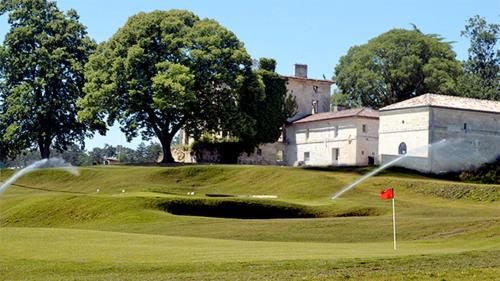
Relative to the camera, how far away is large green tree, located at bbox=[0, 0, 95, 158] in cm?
9275

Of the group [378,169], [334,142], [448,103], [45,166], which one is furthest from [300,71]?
[378,169]

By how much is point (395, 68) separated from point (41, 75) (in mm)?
42184

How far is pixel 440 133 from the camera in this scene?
79438 mm

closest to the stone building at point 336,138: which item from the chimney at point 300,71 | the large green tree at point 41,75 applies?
the chimney at point 300,71

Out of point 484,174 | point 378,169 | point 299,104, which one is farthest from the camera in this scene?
point 299,104

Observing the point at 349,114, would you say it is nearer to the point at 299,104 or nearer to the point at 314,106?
the point at 299,104

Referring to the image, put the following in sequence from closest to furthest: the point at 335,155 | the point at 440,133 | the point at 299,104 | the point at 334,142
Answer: the point at 440,133 < the point at 335,155 < the point at 334,142 < the point at 299,104

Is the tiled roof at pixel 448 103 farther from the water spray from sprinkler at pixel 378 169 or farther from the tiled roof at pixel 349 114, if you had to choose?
the tiled roof at pixel 349 114

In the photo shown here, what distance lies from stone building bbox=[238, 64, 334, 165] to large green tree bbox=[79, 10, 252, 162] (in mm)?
10429

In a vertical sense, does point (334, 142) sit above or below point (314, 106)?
below

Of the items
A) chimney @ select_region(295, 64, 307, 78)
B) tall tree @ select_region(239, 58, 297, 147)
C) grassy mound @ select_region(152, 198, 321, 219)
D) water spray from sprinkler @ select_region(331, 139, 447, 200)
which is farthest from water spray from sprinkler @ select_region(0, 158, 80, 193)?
chimney @ select_region(295, 64, 307, 78)

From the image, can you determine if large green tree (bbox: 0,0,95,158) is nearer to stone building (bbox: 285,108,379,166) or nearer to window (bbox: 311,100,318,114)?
stone building (bbox: 285,108,379,166)

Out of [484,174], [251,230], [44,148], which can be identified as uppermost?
[44,148]

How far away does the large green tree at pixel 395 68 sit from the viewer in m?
114
